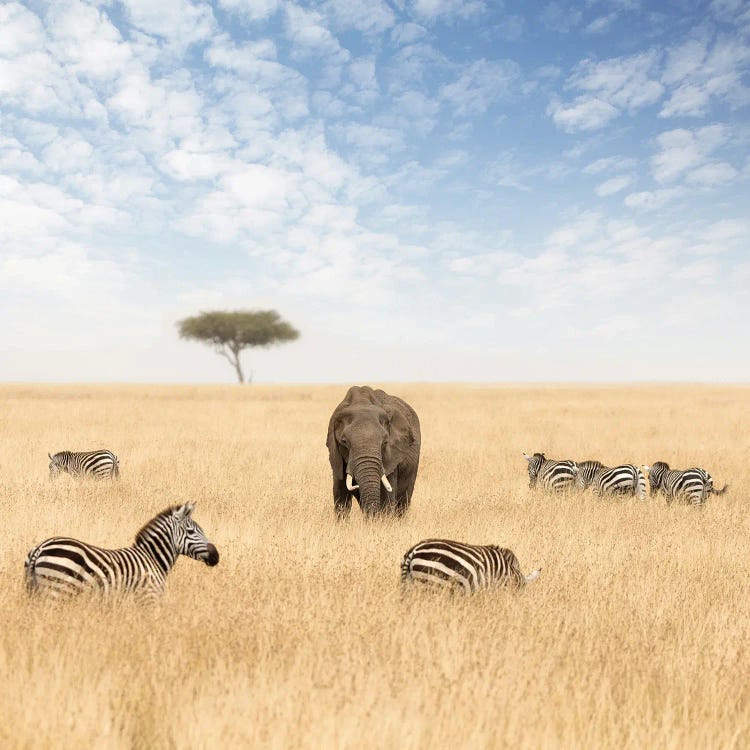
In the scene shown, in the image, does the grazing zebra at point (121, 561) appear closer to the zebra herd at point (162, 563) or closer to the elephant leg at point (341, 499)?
the zebra herd at point (162, 563)

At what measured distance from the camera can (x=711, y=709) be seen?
4691mm

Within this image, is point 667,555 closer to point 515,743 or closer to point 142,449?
point 515,743

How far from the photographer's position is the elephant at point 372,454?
1027 centimetres

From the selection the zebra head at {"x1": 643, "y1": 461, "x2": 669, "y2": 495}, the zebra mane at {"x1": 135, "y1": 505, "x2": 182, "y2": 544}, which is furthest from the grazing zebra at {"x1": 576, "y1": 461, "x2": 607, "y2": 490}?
the zebra mane at {"x1": 135, "y1": 505, "x2": 182, "y2": 544}

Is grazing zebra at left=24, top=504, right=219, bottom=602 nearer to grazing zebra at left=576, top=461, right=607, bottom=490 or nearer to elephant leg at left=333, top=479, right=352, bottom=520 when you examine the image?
elephant leg at left=333, top=479, right=352, bottom=520

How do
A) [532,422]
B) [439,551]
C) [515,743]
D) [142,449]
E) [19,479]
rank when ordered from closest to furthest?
[515,743]
[439,551]
[19,479]
[142,449]
[532,422]

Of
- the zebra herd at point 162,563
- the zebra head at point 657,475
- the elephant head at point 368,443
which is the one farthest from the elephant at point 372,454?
the zebra head at point 657,475

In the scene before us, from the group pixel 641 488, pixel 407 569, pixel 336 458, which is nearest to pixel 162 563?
pixel 407 569

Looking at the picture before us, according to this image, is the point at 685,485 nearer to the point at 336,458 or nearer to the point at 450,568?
the point at 336,458

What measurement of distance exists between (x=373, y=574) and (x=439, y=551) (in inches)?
45.4

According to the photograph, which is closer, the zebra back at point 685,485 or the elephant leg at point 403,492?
the elephant leg at point 403,492

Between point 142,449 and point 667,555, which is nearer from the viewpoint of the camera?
point 667,555

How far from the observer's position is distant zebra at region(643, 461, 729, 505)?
43.7ft

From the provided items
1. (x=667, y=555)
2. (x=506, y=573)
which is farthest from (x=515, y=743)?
(x=667, y=555)
